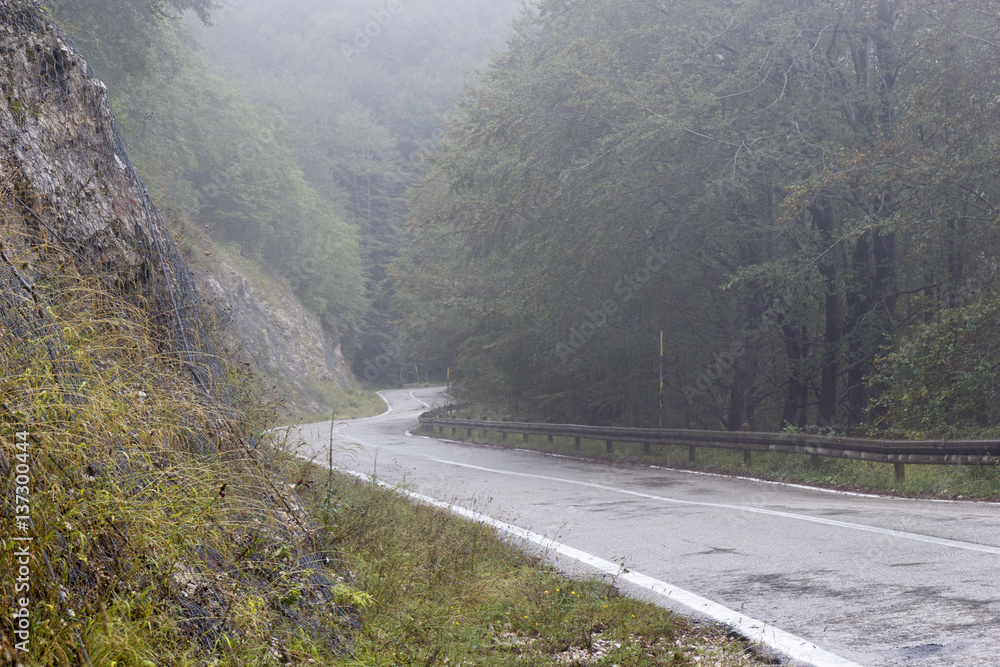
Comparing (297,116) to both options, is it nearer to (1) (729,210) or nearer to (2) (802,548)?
(1) (729,210)

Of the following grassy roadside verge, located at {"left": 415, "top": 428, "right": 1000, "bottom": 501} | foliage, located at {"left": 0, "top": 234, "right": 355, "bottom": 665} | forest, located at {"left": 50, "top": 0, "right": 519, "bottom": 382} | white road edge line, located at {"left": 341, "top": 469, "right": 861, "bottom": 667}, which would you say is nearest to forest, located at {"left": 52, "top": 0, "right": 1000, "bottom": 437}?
grassy roadside verge, located at {"left": 415, "top": 428, "right": 1000, "bottom": 501}

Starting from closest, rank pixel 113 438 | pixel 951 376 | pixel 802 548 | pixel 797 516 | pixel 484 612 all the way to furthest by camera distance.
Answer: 1. pixel 113 438
2. pixel 484 612
3. pixel 802 548
4. pixel 797 516
5. pixel 951 376

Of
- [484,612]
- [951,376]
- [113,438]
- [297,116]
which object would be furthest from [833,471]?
[297,116]

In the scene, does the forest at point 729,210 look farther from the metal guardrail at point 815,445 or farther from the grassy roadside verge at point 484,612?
the grassy roadside verge at point 484,612

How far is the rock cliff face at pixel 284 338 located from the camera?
134ft

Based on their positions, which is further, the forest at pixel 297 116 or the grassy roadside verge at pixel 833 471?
the forest at pixel 297 116

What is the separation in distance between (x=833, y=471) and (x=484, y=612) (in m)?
9.73

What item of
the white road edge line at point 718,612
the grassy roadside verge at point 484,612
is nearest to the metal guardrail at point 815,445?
the white road edge line at point 718,612

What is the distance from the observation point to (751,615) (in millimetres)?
5227

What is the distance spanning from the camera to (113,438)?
3559mm

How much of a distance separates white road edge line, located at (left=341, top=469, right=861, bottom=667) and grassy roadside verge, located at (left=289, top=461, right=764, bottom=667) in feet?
0.59

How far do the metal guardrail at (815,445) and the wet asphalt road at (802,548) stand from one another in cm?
139

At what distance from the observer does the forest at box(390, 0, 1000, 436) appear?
551 inches

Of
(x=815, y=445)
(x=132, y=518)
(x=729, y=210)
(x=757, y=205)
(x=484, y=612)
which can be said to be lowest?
(x=484, y=612)
